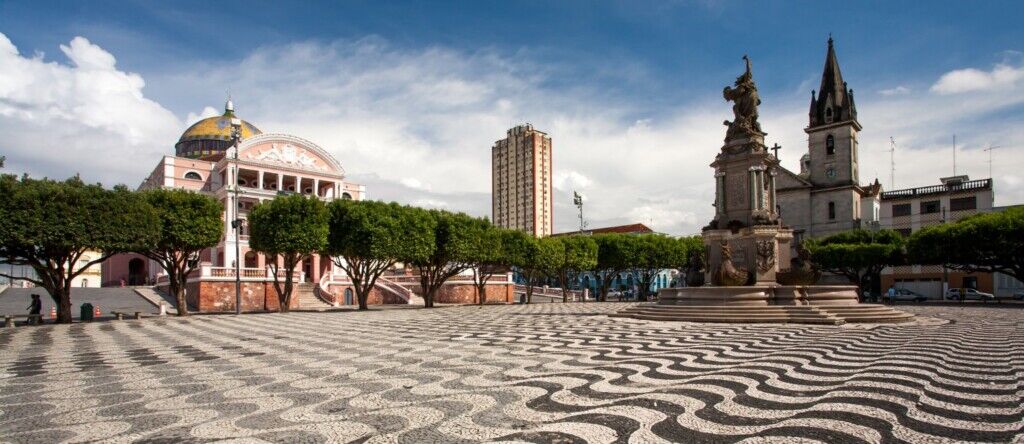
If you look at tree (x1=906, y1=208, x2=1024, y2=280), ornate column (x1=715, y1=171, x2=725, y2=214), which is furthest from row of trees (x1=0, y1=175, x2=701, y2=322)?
tree (x1=906, y1=208, x2=1024, y2=280)

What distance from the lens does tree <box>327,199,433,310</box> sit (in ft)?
121

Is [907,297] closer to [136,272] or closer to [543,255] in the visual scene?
[543,255]

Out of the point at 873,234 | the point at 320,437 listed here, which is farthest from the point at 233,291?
the point at 873,234

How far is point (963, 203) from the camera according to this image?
64.9m

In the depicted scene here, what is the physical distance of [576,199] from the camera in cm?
7162

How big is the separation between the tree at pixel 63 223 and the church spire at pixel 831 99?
64338 mm

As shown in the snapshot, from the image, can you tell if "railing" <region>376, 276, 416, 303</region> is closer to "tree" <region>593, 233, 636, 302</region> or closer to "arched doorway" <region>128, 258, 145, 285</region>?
"tree" <region>593, 233, 636, 302</region>

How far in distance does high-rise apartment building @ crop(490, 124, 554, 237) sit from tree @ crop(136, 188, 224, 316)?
106 metres

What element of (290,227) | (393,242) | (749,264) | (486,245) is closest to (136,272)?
(290,227)

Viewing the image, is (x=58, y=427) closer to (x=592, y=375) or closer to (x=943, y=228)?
(x=592, y=375)

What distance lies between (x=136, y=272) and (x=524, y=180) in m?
89.5

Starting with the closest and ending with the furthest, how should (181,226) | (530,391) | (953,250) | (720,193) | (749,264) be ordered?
(530,391)
(749,264)
(720,193)
(181,226)
(953,250)

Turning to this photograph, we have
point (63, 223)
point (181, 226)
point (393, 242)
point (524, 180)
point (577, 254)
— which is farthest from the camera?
point (524, 180)

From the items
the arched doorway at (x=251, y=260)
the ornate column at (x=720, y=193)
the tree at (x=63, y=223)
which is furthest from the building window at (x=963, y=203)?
the tree at (x=63, y=223)
